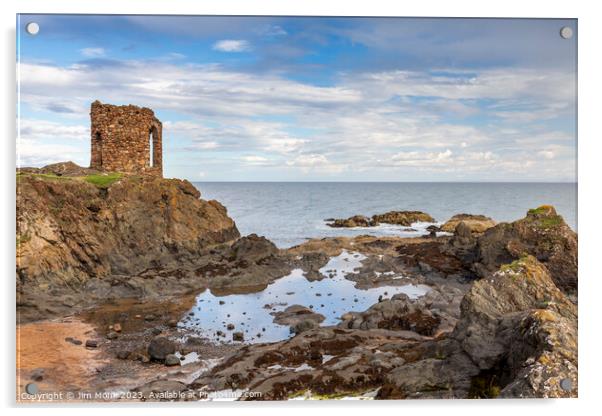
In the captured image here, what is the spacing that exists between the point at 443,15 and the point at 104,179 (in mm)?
12952

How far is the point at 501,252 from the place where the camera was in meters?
14.9

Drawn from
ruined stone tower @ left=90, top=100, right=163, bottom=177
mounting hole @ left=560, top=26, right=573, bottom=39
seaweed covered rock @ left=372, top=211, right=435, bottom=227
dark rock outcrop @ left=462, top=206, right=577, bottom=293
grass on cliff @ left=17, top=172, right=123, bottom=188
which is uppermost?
mounting hole @ left=560, top=26, right=573, bottom=39

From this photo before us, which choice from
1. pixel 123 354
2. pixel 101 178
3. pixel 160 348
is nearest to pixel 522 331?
pixel 160 348

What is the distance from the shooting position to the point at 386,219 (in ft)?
59.5

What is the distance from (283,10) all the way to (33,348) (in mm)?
8312

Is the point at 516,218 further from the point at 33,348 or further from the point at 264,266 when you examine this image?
the point at 33,348

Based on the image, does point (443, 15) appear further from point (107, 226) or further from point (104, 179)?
point (107, 226)

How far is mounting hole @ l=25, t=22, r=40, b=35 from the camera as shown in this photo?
8914 mm

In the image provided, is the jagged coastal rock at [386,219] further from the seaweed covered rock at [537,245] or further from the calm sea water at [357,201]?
the seaweed covered rock at [537,245]

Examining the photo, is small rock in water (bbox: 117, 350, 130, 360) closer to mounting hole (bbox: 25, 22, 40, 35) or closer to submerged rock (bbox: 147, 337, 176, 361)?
submerged rock (bbox: 147, 337, 176, 361)

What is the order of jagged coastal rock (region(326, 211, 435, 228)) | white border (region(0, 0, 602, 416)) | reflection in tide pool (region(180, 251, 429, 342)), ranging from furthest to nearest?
jagged coastal rock (region(326, 211, 435, 228)), reflection in tide pool (region(180, 251, 429, 342)), white border (region(0, 0, 602, 416))

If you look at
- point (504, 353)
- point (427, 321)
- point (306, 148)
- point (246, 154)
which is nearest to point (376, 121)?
point (306, 148)

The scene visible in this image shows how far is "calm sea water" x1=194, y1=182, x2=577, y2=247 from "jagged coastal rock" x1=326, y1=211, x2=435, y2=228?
0.76ft

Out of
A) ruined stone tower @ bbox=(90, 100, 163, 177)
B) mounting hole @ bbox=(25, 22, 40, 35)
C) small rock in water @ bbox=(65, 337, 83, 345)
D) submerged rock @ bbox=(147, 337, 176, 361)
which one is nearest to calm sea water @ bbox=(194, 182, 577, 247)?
ruined stone tower @ bbox=(90, 100, 163, 177)
